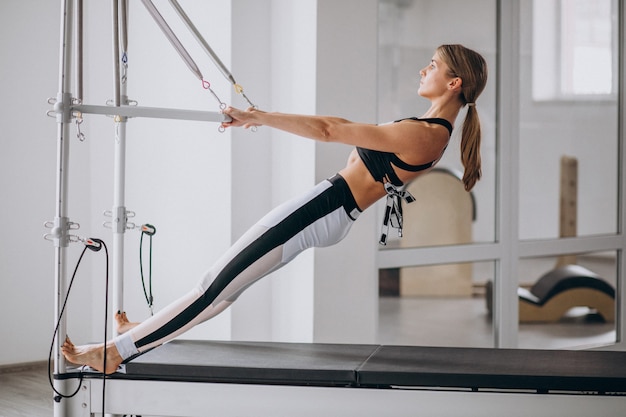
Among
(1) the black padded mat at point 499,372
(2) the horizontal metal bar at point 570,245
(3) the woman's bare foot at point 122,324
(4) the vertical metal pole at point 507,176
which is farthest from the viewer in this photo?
(2) the horizontal metal bar at point 570,245

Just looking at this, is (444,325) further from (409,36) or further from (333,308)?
(409,36)

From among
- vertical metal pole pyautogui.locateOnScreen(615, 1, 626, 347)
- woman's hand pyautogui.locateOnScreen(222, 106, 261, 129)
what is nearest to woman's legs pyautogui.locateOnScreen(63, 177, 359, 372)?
woman's hand pyautogui.locateOnScreen(222, 106, 261, 129)

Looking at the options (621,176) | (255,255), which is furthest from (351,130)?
(621,176)

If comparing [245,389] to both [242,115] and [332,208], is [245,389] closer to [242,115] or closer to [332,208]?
[332,208]

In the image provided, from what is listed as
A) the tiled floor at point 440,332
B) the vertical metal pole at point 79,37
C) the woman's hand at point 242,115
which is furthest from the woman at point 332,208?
the tiled floor at point 440,332

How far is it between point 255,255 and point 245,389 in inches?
16.5

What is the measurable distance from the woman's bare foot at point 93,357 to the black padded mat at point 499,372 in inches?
30.9

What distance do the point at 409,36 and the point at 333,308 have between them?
139 cm

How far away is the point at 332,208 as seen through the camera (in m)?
2.77

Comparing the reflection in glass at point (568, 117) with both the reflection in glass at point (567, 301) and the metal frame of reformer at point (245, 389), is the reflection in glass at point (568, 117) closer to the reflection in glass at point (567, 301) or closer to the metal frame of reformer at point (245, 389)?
the reflection in glass at point (567, 301)

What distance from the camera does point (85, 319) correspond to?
15.2 ft

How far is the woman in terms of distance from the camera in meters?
2.72

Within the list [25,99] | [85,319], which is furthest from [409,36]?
[85,319]

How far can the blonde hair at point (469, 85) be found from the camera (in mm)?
2730
